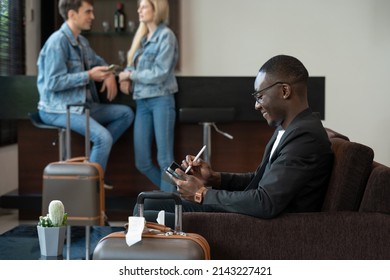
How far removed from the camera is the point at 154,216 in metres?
2.71

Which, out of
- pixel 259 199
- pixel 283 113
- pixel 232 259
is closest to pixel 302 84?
pixel 283 113

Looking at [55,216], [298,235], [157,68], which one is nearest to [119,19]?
[157,68]

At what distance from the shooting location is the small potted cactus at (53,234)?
292 centimetres

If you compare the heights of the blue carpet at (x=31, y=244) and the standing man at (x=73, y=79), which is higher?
the standing man at (x=73, y=79)

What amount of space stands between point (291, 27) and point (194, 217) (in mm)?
5950

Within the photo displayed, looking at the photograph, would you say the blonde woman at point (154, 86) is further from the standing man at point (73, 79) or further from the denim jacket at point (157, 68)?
the standing man at point (73, 79)

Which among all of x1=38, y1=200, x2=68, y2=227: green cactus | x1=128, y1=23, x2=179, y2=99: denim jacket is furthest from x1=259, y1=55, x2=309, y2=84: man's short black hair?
x1=128, y1=23, x2=179, y2=99: denim jacket

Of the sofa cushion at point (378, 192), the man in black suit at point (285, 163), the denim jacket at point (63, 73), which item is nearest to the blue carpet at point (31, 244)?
the man in black suit at point (285, 163)

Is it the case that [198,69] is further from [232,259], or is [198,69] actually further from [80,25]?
[232,259]

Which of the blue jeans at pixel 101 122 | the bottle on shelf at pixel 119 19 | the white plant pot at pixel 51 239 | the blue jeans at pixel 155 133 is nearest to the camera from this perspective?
the white plant pot at pixel 51 239

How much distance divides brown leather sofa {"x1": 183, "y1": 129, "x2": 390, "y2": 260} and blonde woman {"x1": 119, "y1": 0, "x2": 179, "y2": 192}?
9.74ft

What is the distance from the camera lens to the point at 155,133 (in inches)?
215

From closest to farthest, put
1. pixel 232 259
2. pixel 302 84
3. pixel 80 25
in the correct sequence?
pixel 232 259 → pixel 302 84 → pixel 80 25

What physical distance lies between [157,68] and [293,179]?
3052mm
